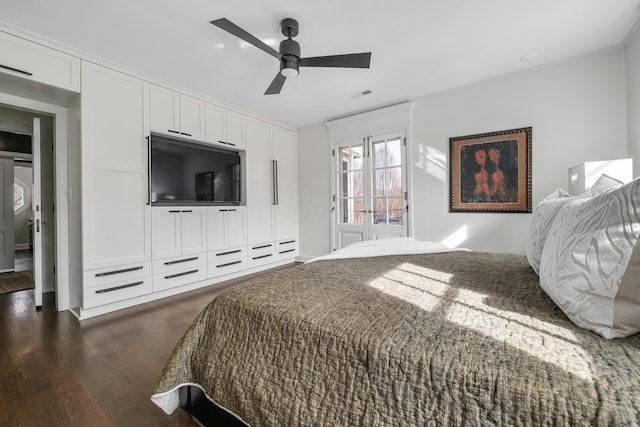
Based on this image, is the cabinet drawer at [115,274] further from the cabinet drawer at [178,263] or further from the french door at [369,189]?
the french door at [369,189]

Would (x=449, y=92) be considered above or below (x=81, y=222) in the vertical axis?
above

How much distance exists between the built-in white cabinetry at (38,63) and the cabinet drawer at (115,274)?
174cm

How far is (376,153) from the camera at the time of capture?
434 cm

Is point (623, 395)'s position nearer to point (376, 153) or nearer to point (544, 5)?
Result: point (544, 5)

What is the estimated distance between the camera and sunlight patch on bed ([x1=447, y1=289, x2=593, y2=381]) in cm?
61

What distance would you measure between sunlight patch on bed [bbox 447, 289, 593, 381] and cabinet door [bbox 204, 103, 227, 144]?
3.61 metres

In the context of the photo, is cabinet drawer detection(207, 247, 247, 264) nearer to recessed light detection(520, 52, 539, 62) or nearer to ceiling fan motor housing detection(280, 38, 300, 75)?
ceiling fan motor housing detection(280, 38, 300, 75)

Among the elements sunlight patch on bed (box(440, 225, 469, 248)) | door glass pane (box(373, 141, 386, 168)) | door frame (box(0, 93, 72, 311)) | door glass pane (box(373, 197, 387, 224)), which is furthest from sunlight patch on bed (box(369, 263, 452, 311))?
door frame (box(0, 93, 72, 311))

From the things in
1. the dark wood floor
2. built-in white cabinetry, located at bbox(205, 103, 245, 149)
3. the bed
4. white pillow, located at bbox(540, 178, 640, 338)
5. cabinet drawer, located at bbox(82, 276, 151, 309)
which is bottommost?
the dark wood floor

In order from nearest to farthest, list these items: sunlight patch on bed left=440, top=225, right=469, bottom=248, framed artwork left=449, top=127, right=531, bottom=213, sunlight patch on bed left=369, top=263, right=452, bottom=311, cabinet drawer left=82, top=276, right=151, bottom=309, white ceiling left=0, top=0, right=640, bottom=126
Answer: sunlight patch on bed left=369, top=263, right=452, bottom=311
white ceiling left=0, top=0, right=640, bottom=126
cabinet drawer left=82, top=276, right=151, bottom=309
framed artwork left=449, top=127, right=531, bottom=213
sunlight patch on bed left=440, top=225, right=469, bottom=248

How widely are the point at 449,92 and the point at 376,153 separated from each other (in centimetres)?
126

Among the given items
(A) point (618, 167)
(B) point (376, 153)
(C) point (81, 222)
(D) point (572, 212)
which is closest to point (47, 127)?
(C) point (81, 222)

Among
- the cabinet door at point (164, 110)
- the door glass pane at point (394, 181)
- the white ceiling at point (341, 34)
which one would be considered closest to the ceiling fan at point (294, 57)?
the white ceiling at point (341, 34)

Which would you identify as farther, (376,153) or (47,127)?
(376,153)
